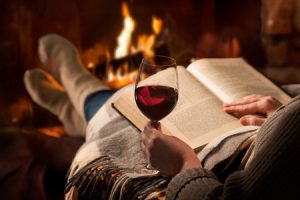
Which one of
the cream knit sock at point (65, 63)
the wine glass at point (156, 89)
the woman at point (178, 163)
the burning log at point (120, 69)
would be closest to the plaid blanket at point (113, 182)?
the woman at point (178, 163)

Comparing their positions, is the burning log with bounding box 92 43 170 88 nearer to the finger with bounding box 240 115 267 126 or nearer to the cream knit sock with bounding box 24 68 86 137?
the cream knit sock with bounding box 24 68 86 137

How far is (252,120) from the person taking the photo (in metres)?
0.91

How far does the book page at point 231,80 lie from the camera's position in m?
1.03

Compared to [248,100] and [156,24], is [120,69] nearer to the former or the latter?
[156,24]

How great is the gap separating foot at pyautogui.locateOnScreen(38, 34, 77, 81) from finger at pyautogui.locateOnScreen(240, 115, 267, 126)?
962 mm

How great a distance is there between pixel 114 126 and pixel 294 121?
0.50 m

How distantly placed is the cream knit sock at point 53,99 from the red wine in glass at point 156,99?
0.86 m

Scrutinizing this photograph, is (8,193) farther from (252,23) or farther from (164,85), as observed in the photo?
(252,23)

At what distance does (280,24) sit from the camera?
1926 mm

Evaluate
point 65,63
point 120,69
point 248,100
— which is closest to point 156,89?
point 248,100

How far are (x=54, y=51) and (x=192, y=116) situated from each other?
38.5 inches

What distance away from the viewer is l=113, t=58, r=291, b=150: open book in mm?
901

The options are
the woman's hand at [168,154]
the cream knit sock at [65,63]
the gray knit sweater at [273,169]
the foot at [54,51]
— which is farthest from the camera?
the foot at [54,51]

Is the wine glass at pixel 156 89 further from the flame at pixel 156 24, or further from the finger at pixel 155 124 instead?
the flame at pixel 156 24
